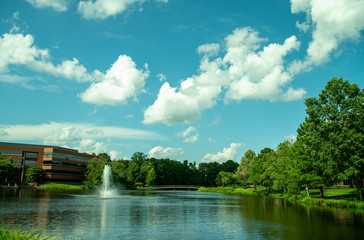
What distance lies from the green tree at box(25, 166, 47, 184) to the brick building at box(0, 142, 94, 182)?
236 inches

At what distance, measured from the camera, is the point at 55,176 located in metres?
140

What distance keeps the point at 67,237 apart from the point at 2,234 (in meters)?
8.20

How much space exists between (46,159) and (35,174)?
1440 cm

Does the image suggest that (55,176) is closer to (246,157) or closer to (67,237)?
(246,157)

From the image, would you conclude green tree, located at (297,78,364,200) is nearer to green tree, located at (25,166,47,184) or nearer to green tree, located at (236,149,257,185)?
green tree, located at (236,149,257,185)

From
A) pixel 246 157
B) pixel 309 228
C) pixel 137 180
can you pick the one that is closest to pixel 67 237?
pixel 309 228

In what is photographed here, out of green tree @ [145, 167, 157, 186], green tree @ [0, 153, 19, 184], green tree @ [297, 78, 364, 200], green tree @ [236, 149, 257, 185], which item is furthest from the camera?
green tree @ [145, 167, 157, 186]

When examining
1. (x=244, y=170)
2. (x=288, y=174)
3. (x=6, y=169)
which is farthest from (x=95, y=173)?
(x=288, y=174)

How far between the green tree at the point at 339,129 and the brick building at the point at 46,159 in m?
128

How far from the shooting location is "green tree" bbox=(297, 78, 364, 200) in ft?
142

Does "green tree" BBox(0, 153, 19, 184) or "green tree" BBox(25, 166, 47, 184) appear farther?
"green tree" BBox(25, 166, 47, 184)

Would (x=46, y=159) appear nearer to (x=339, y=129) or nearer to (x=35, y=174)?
(x=35, y=174)

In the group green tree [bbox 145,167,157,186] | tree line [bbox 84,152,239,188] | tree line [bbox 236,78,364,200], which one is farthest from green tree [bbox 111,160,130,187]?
tree line [bbox 236,78,364,200]

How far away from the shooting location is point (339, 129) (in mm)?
45750
